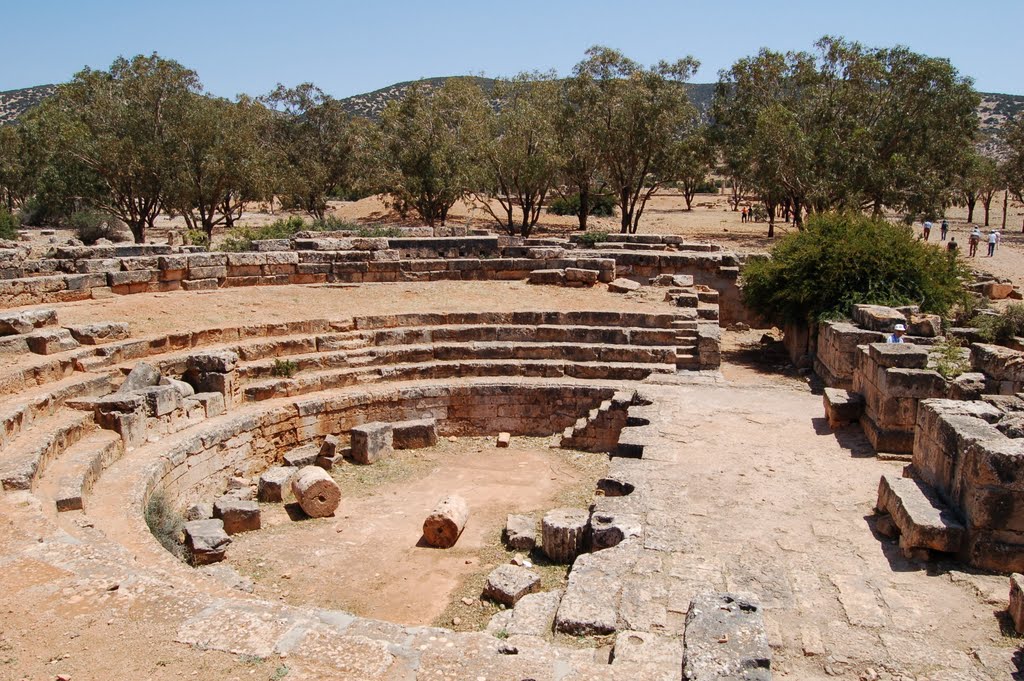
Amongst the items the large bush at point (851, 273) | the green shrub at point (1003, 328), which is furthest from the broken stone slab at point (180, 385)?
the green shrub at point (1003, 328)

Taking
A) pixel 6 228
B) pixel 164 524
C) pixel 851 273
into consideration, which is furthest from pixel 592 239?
pixel 6 228

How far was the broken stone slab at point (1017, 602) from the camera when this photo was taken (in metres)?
5.34

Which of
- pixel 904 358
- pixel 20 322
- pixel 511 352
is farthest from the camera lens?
pixel 511 352

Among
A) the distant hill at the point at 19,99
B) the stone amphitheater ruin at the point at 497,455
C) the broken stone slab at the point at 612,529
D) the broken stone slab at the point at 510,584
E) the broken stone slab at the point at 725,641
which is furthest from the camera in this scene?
the distant hill at the point at 19,99

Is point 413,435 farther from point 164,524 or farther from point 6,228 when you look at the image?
point 6,228

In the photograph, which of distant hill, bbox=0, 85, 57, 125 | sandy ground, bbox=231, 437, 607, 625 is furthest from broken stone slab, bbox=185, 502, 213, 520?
distant hill, bbox=0, 85, 57, 125

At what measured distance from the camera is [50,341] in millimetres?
11023

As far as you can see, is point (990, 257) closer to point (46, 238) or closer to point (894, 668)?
point (894, 668)

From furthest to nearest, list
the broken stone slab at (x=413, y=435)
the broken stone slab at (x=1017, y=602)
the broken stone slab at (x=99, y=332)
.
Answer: the broken stone slab at (x=413, y=435)
the broken stone slab at (x=99, y=332)
the broken stone slab at (x=1017, y=602)

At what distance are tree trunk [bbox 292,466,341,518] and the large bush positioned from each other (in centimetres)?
886

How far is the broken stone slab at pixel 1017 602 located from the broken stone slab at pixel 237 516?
7.16 meters

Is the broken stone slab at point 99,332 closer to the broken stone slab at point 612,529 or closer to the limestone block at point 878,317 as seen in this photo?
the broken stone slab at point 612,529

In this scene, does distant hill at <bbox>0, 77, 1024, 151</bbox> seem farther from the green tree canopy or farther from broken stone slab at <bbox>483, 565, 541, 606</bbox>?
broken stone slab at <bbox>483, 565, 541, 606</bbox>

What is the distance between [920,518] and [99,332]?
10.8 m
